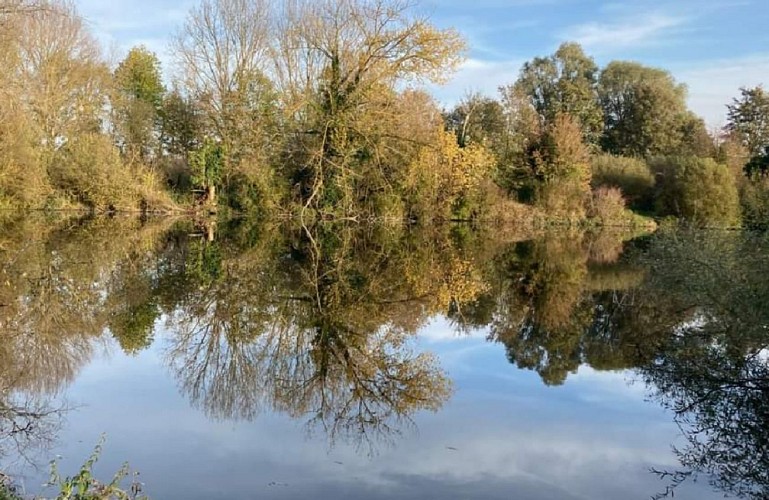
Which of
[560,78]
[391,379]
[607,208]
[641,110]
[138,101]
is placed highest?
[560,78]

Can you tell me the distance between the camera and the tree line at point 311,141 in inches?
1085

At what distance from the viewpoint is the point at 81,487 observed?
3.18 m

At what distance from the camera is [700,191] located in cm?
3831

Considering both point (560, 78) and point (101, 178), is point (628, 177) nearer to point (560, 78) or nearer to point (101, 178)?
point (560, 78)

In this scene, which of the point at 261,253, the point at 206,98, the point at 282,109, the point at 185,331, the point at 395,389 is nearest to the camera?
the point at 395,389

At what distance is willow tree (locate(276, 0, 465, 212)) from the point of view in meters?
26.6

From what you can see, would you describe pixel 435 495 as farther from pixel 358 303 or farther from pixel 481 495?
pixel 358 303

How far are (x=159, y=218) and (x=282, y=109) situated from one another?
812cm

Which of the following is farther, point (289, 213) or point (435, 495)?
point (289, 213)

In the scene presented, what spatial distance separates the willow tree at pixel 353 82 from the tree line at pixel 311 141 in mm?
68

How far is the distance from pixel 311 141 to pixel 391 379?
23291 mm

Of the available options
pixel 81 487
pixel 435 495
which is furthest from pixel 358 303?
pixel 81 487

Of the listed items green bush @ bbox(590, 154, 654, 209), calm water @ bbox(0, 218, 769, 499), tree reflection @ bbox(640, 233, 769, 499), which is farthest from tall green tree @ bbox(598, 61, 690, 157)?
tree reflection @ bbox(640, 233, 769, 499)

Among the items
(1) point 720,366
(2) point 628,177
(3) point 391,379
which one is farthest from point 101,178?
(2) point 628,177
